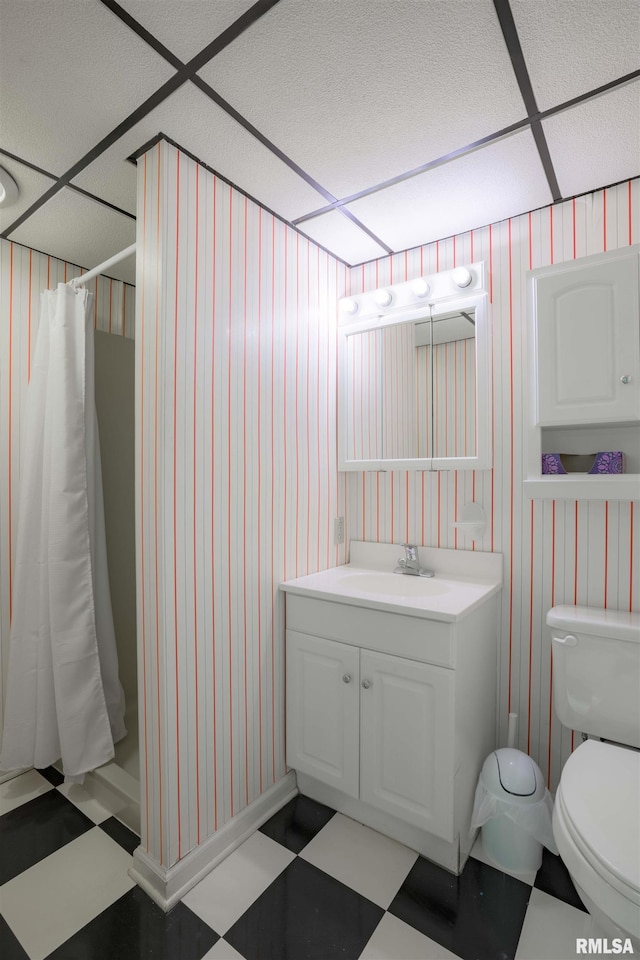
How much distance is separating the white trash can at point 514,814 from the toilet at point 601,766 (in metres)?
0.22

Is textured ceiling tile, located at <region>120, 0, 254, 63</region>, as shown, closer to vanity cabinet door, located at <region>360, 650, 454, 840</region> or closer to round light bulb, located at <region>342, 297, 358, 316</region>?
round light bulb, located at <region>342, 297, 358, 316</region>

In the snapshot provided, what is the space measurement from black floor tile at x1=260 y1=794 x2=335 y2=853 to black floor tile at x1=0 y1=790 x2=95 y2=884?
0.67 m

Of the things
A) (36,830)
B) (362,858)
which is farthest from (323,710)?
(36,830)

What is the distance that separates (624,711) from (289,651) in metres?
1.14

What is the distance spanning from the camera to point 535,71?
3.90 feet

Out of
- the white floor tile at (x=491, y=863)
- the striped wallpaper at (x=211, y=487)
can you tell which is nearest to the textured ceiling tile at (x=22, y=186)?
the striped wallpaper at (x=211, y=487)

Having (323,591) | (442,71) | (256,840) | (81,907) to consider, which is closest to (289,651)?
(323,591)

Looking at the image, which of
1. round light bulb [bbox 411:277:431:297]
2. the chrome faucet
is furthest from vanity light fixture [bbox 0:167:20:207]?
the chrome faucet

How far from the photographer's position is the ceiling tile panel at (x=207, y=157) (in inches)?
52.0

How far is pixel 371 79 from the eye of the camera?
1.21 metres

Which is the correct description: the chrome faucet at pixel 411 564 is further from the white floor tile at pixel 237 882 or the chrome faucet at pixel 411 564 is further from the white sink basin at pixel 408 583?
the white floor tile at pixel 237 882

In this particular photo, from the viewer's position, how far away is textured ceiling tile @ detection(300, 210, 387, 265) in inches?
73.9

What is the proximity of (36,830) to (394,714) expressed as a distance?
1.35 meters

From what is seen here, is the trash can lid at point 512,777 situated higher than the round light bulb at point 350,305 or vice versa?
the round light bulb at point 350,305
